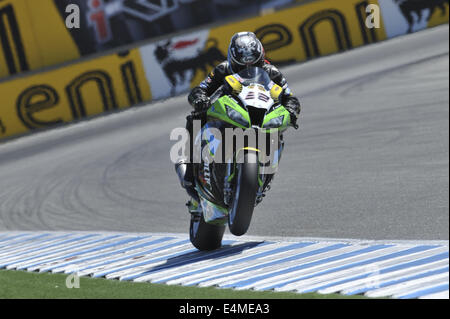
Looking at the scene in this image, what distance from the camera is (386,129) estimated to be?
13.0m

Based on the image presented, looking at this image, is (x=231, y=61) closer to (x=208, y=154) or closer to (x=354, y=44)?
(x=208, y=154)

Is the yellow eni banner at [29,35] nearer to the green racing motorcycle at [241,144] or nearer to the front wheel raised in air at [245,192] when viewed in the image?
the green racing motorcycle at [241,144]

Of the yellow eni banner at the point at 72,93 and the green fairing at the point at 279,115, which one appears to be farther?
the yellow eni banner at the point at 72,93

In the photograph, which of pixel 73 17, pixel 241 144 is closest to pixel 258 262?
pixel 241 144

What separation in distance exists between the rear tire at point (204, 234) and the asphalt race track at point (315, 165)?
91cm

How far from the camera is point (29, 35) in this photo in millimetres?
26125

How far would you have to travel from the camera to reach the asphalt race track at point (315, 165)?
349 inches

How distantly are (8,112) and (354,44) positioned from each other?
9.15 metres

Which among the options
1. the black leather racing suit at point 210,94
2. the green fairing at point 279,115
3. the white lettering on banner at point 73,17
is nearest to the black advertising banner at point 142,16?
the white lettering on banner at point 73,17

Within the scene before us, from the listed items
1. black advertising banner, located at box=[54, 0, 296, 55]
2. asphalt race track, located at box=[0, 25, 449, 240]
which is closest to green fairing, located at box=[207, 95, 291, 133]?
asphalt race track, located at box=[0, 25, 449, 240]

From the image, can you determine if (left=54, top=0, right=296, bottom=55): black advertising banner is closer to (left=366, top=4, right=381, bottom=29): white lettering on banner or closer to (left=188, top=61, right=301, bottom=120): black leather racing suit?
(left=366, top=4, right=381, bottom=29): white lettering on banner

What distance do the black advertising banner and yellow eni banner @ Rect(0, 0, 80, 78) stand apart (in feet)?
2.51

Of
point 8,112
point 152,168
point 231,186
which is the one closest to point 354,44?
point 8,112

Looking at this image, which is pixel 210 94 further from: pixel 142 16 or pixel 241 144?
pixel 142 16
